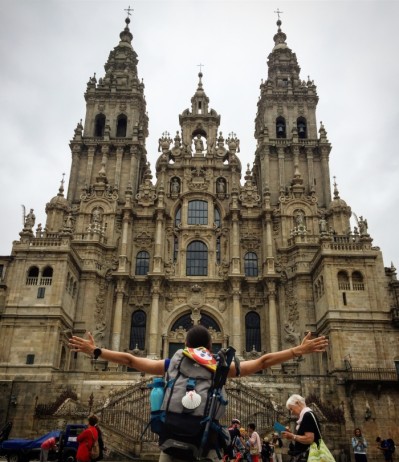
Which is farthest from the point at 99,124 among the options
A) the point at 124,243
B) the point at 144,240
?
the point at 124,243

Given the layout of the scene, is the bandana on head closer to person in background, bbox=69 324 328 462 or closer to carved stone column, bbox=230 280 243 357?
person in background, bbox=69 324 328 462

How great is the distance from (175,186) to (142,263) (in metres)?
7.44

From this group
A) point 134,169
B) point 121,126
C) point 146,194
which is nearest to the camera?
point 146,194

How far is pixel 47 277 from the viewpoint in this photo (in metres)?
32.2

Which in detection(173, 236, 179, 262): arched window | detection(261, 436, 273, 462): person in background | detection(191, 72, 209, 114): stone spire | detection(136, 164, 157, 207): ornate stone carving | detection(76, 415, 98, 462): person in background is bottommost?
detection(261, 436, 273, 462): person in background

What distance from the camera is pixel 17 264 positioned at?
3231 cm

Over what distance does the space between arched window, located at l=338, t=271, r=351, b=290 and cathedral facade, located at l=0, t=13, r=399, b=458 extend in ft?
0.40

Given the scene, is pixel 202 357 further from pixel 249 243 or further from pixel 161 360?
pixel 249 243

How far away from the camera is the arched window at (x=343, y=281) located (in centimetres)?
3216

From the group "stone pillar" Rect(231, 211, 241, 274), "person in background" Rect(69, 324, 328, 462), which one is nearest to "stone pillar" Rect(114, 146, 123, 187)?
"stone pillar" Rect(231, 211, 241, 274)

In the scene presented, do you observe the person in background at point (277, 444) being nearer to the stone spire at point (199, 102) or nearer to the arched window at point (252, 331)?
the arched window at point (252, 331)

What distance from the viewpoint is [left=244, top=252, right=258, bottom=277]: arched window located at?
38.8 metres

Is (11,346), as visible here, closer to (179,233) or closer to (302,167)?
(179,233)

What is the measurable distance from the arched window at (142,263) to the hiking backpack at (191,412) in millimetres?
35092
